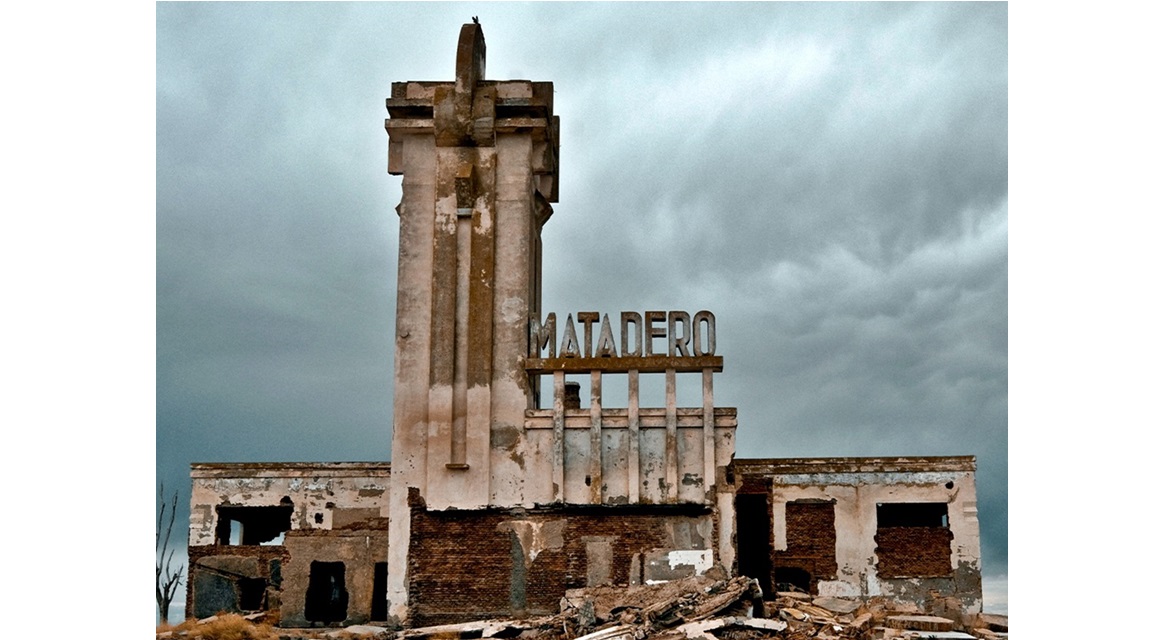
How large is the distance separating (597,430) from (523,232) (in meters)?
4.59

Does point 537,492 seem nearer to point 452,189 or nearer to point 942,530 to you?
point 452,189

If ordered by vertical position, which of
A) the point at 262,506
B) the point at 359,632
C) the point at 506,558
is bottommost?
the point at 359,632

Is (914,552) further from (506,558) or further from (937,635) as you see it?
(506,558)

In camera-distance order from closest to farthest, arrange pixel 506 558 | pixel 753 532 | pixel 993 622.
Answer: pixel 506 558 → pixel 993 622 → pixel 753 532

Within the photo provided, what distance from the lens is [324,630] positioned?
80.1ft

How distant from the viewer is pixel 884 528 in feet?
101

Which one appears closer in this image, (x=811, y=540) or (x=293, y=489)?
(x=811, y=540)

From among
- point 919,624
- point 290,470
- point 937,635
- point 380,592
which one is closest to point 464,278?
point 380,592

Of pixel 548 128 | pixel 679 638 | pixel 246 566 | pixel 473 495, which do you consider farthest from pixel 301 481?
pixel 679 638

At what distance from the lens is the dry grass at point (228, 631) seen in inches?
902

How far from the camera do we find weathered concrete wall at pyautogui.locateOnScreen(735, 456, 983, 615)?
30.7 meters

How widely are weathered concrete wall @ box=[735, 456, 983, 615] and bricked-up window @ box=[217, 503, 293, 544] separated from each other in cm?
1339

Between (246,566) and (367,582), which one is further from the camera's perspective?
(246,566)

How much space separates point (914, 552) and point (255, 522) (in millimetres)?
19235
